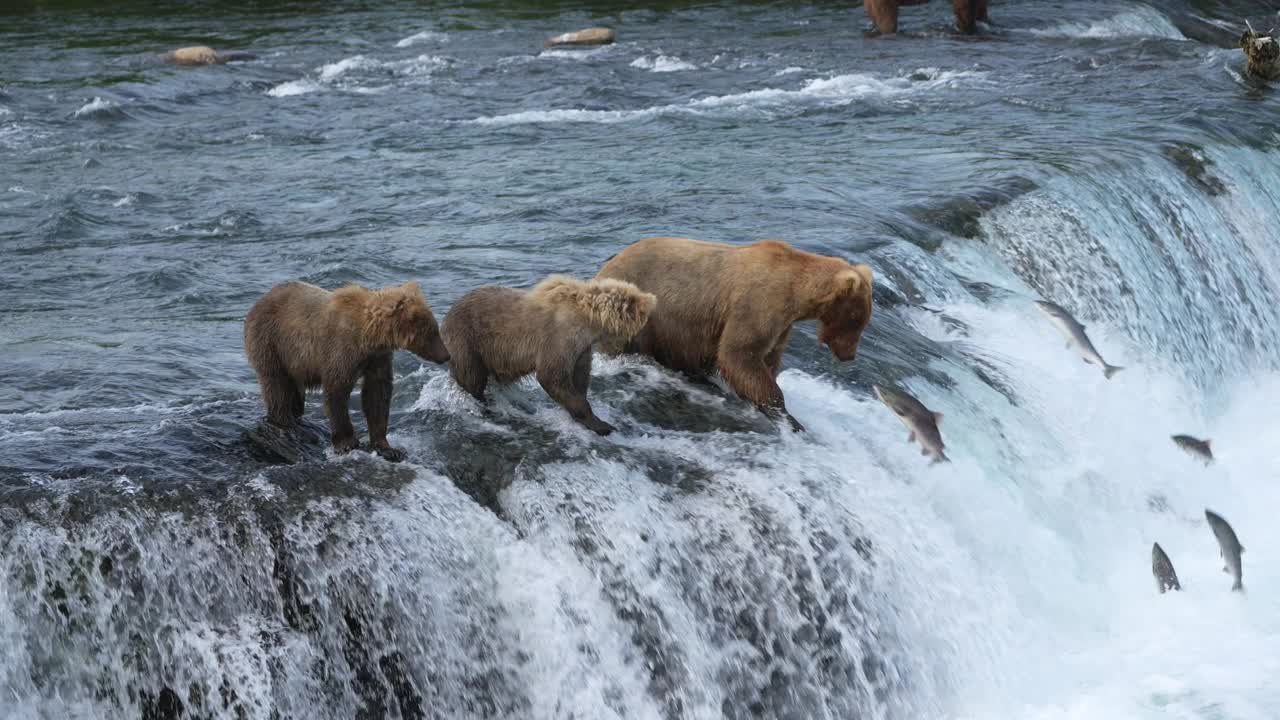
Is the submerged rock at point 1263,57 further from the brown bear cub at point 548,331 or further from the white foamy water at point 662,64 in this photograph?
the brown bear cub at point 548,331

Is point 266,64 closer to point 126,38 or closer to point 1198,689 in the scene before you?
point 126,38

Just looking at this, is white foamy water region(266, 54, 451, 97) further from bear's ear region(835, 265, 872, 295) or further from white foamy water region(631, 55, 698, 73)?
bear's ear region(835, 265, 872, 295)

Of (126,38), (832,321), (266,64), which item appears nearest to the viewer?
(832,321)

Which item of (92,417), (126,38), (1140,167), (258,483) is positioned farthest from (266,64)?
(258,483)

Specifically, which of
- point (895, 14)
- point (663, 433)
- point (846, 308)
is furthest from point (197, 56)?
point (846, 308)

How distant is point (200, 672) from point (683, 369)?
9.13 ft

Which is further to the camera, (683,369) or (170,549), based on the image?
(683,369)

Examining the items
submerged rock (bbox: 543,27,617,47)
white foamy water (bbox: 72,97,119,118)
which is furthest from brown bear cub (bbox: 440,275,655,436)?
submerged rock (bbox: 543,27,617,47)

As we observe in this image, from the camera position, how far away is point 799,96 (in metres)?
15.9

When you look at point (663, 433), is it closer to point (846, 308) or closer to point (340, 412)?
point (846, 308)

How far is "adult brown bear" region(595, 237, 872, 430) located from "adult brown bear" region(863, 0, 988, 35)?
13225 millimetres

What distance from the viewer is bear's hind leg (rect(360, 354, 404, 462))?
6.09 metres

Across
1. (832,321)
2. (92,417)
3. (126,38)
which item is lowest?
(126,38)

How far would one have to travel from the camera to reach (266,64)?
1902 centimetres
